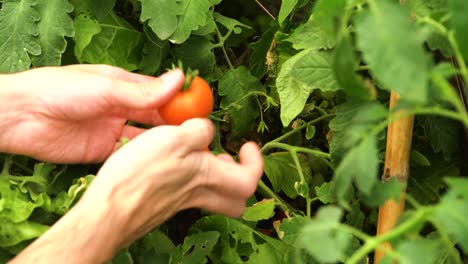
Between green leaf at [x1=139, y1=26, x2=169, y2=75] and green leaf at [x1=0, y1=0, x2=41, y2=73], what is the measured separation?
243 millimetres

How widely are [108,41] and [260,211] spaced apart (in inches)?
19.2

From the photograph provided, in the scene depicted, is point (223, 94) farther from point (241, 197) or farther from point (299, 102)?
point (241, 197)

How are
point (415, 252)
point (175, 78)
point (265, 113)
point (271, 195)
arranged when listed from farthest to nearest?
point (265, 113), point (271, 195), point (175, 78), point (415, 252)

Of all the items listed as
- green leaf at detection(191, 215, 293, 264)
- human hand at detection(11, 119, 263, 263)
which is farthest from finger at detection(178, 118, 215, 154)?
green leaf at detection(191, 215, 293, 264)

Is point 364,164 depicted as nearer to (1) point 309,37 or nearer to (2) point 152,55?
(1) point 309,37

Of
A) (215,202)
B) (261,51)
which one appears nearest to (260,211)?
(215,202)

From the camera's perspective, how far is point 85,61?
1.48 meters

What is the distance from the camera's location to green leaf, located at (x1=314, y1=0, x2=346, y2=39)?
2.54ft

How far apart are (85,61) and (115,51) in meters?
0.07

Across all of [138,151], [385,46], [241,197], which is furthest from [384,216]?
[385,46]

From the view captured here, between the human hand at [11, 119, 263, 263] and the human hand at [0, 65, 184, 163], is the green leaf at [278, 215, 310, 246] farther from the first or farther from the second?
the human hand at [0, 65, 184, 163]

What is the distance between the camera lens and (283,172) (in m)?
1.51

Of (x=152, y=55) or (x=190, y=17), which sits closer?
(x=190, y=17)

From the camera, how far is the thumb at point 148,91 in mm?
1085
